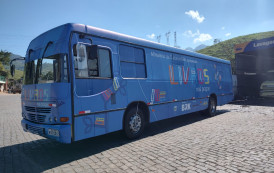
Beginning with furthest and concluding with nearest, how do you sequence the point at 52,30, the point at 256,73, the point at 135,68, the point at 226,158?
1. the point at 256,73
2. the point at 135,68
3. the point at 52,30
4. the point at 226,158

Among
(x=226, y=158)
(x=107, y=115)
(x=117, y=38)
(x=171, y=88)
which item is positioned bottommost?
(x=226, y=158)

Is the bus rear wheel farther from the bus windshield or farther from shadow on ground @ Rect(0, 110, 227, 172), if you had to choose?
the bus windshield

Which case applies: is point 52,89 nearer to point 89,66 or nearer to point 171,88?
point 89,66

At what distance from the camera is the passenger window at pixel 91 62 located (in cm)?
451

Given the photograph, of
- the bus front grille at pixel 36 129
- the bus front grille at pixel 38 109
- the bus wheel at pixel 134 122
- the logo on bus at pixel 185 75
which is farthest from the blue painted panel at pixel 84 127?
the logo on bus at pixel 185 75

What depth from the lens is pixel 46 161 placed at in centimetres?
436

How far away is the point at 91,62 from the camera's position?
484 cm

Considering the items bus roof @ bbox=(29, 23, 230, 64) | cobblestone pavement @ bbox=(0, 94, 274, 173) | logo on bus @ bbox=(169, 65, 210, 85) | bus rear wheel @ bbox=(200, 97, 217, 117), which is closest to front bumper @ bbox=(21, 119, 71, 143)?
cobblestone pavement @ bbox=(0, 94, 274, 173)

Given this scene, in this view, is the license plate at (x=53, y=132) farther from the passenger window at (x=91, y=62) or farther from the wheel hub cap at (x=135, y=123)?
the wheel hub cap at (x=135, y=123)

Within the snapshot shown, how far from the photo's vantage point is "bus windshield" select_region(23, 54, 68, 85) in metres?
4.38

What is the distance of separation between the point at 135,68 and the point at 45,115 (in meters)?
2.90

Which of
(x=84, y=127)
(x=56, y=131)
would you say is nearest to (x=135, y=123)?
(x=84, y=127)

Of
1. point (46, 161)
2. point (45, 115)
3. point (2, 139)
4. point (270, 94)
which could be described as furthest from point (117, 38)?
point (270, 94)

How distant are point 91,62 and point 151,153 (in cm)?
270
